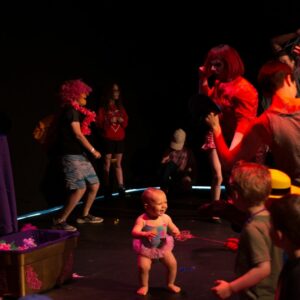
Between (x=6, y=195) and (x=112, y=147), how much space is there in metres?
3.76

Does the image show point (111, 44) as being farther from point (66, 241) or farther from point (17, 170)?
point (66, 241)

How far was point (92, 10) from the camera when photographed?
813 centimetres

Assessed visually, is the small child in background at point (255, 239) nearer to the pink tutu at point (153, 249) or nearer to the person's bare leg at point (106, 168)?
the pink tutu at point (153, 249)

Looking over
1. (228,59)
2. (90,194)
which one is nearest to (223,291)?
(228,59)

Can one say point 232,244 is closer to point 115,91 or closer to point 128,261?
point 128,261

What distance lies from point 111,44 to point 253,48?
214 cm

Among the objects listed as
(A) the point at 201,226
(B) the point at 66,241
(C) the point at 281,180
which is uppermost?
(C) the point at 281,180

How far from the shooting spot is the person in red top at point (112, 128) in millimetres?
8414

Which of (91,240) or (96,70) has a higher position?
(96,70)

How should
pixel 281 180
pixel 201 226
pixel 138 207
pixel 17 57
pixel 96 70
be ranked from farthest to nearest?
1. pixel 96 70
2. pixel 138 207
3. pixel 17 57
4. pixel 201 226
5. pixel 281 180

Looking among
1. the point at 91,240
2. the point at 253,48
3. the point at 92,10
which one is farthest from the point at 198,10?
the point at 91,240

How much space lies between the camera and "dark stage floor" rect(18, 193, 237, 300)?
14.5ft

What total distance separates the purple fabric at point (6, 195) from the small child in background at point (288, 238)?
9.62 ft

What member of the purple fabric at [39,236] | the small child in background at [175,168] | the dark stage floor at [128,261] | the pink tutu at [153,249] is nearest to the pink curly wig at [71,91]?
the dark stage floor at [128,261]
